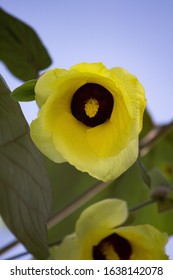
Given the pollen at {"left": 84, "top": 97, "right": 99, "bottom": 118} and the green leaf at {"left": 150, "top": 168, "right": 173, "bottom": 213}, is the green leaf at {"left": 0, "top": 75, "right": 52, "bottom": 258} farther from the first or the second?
the green leaf at {"left": 150, "top": 168, "right": 173, "bottom": 213}

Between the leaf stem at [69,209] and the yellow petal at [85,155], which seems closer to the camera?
the yellow petal at [85,155]

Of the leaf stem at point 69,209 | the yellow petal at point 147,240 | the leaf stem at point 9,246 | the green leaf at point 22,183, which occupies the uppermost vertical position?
the green leaf at point 22,183

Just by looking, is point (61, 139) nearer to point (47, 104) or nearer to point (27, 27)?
point (47, 104)

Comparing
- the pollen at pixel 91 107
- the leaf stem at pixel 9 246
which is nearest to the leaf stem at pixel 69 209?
the leaf stem at pixel 9 246

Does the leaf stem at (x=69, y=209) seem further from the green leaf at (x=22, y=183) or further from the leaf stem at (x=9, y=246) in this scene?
the green leaf at (x=22, y=183)
